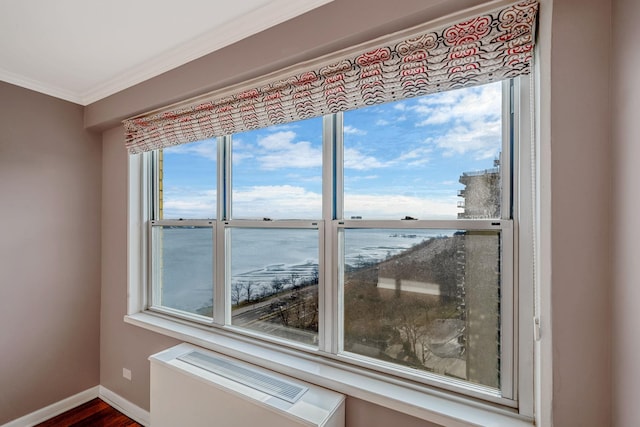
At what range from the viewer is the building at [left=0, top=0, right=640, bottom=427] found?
835 millimetres

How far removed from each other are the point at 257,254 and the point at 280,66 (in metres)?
1.14

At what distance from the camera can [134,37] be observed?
168 cm

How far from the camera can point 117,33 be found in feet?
5.40

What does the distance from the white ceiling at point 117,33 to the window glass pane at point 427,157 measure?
637mm

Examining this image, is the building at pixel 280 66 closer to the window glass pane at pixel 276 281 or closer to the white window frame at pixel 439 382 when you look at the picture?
the white window frame at pixel 439 382

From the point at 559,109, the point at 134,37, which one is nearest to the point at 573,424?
the point at 559,109

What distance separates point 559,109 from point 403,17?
0.65 m

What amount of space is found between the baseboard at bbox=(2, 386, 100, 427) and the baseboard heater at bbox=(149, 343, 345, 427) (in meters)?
1.14

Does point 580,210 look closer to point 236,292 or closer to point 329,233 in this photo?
point 329,233

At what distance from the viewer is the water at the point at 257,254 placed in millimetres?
1580

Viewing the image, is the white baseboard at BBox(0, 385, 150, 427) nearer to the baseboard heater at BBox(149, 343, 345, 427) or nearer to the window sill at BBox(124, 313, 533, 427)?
the baseboard heater at BBox(149, 343, 345, 427)

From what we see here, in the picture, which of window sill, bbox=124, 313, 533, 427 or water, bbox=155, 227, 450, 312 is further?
water, bbox=155, 227, 450, 312

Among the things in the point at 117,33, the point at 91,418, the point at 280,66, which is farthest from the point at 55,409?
the point at 280,66

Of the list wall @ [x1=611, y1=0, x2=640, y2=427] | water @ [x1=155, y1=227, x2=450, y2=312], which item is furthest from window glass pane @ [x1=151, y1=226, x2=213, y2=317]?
wall @ [x1=611, y1=0, x2=640, y2=427]
